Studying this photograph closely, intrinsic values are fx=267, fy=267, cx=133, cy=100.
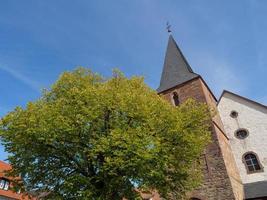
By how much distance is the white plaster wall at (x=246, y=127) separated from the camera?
21531mm

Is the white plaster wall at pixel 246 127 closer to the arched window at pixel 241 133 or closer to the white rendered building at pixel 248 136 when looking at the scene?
the white rendered building at pixel 248 136

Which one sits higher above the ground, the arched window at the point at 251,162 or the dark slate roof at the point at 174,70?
the dark slate roof at the point at 174,70

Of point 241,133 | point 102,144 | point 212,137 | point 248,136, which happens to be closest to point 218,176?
point 212,137

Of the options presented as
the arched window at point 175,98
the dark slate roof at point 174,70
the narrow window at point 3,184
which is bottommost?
the narrow window at point 3,184

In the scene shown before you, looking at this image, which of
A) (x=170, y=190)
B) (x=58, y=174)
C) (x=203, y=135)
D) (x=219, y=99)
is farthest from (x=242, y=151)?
(x=58, y=174)

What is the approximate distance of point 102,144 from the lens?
12375 mm

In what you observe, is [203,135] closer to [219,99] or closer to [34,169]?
[34,169]

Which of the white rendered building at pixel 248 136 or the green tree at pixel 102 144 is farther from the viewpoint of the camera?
the white rendered building at pixel 248 136

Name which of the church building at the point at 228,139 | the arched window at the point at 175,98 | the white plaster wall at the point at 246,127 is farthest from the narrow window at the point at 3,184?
the white plaster wall at the point at 246,127

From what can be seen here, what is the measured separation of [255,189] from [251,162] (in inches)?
99.1

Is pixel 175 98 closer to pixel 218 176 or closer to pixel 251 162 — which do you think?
pixel 251 162

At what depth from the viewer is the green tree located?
40.5 feet

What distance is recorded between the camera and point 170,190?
47.7ft

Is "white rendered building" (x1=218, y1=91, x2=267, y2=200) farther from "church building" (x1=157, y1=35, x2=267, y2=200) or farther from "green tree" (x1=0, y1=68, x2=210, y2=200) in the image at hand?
"green tree" (x1=0, y1=68, x2=210, y2=200)
